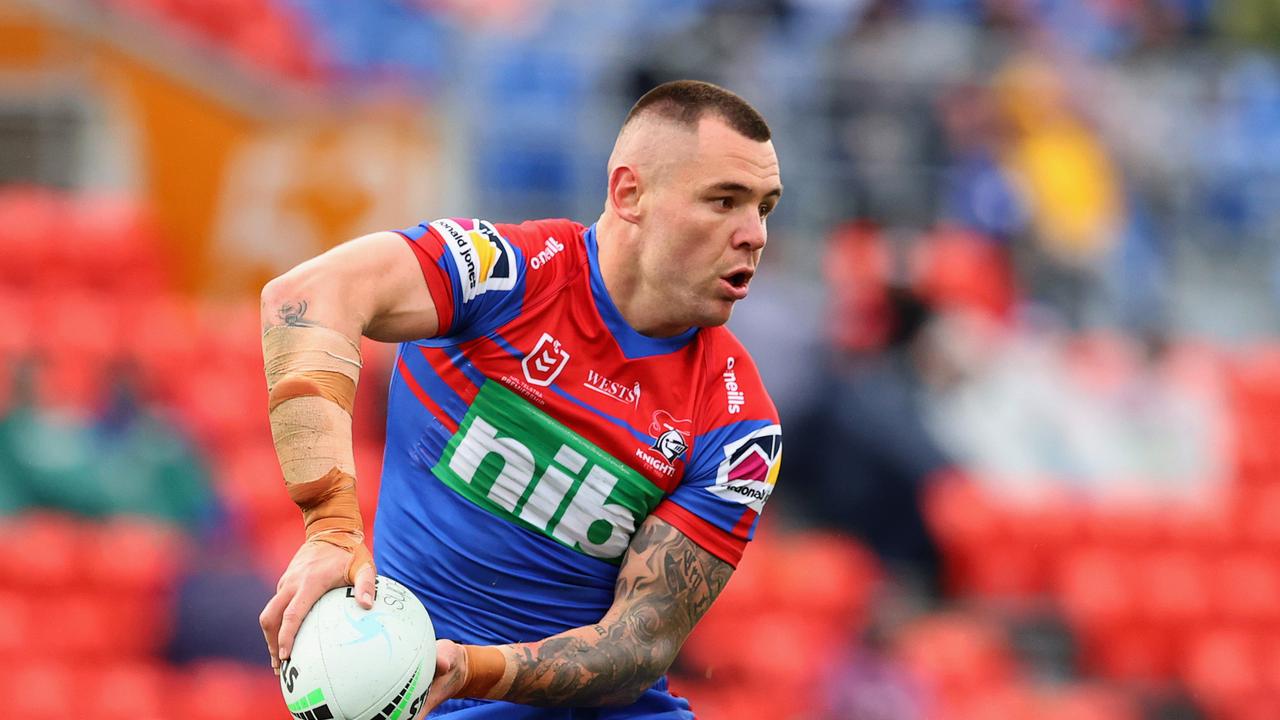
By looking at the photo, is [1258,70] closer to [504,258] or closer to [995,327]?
[995,327]

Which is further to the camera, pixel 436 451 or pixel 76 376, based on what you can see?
pixel 76 376

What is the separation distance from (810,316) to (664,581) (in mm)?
7032

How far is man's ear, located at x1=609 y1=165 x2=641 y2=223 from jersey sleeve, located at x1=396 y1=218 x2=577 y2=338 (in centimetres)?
18

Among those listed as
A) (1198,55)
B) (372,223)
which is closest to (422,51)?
(372,223)

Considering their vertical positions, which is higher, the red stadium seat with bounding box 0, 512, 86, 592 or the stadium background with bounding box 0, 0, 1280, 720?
the stadium background with bounding box 0, 0, 1280, 720

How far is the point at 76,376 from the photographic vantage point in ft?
35.8

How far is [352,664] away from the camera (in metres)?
3.68

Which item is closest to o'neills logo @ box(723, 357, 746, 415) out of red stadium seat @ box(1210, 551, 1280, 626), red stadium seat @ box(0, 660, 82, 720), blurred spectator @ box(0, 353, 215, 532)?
red stadium seat @ box(0, 660, 82, 720)

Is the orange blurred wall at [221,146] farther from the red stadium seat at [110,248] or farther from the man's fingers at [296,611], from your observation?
the man's fingers at [296,611]

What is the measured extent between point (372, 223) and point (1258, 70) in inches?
311

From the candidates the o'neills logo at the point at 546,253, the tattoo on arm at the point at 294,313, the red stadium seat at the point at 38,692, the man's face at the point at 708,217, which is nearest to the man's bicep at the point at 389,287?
the tattoo on arm at the point at 294,313

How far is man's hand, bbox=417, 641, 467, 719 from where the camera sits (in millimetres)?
3885

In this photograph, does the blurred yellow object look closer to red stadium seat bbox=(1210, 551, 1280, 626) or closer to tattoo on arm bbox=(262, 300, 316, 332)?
red stadium seat bbox=(1210, 551, 1280, 626)

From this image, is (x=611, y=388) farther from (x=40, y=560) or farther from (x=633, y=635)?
(x=40, y=560)
